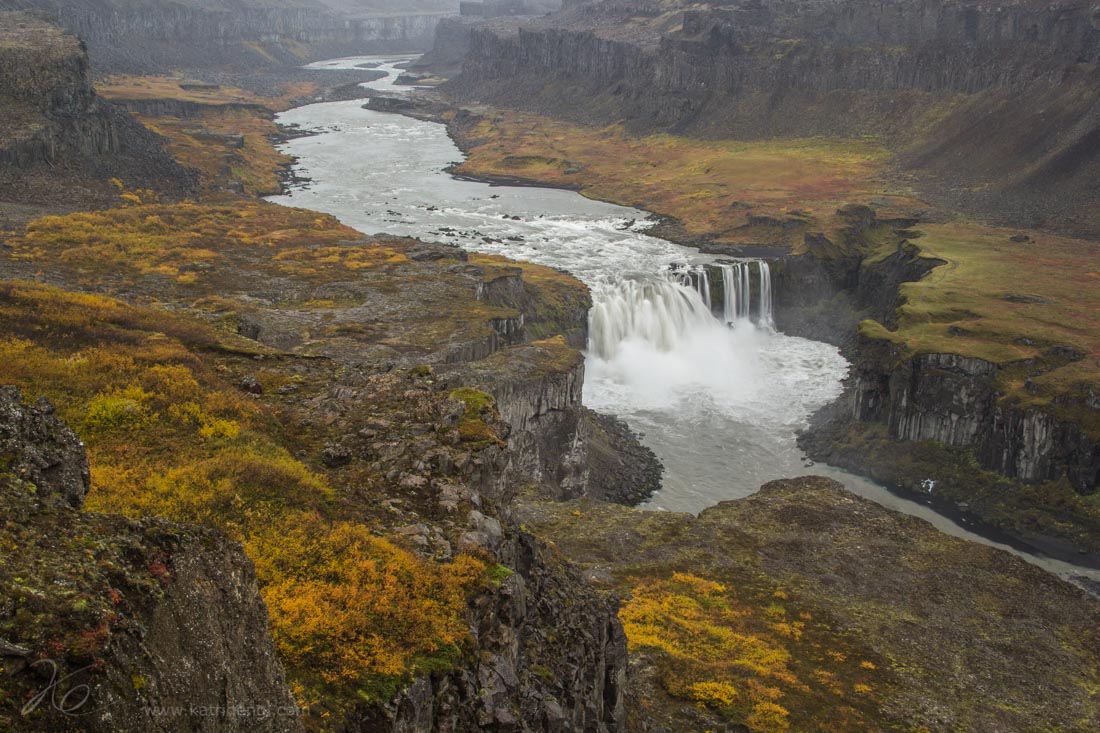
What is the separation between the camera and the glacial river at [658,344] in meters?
64.4

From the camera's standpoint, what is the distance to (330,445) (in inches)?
938

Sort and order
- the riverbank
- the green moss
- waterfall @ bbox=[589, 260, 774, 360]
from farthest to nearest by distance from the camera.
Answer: waterfall @ bbox=[589, 260, 774, 360]
the riverbank
the green moss

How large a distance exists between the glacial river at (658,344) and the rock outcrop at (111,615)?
155ft

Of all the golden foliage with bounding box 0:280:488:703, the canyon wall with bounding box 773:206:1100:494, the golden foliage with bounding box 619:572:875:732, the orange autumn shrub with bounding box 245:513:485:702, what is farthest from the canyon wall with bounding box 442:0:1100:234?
the orange autumn shrub with bounding box 245:513:485:702

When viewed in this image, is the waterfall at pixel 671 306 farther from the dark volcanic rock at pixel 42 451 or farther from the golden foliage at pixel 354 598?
the dark volcanic rock at pixel 42 451

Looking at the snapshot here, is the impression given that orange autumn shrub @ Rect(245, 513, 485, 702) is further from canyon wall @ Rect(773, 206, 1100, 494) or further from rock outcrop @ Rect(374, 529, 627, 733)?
canyon wall @ Rect(773, 206, 1100, 494)

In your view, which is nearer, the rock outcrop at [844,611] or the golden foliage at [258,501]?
the golden foliage at [258,501]

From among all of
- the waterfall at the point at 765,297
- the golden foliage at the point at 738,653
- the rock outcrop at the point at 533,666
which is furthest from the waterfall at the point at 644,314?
the rock outcrop at the point at 533,666

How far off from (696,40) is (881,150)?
58115 millimetres

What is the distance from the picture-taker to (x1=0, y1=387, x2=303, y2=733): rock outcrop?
882cm

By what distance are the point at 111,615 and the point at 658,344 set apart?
7716cm
